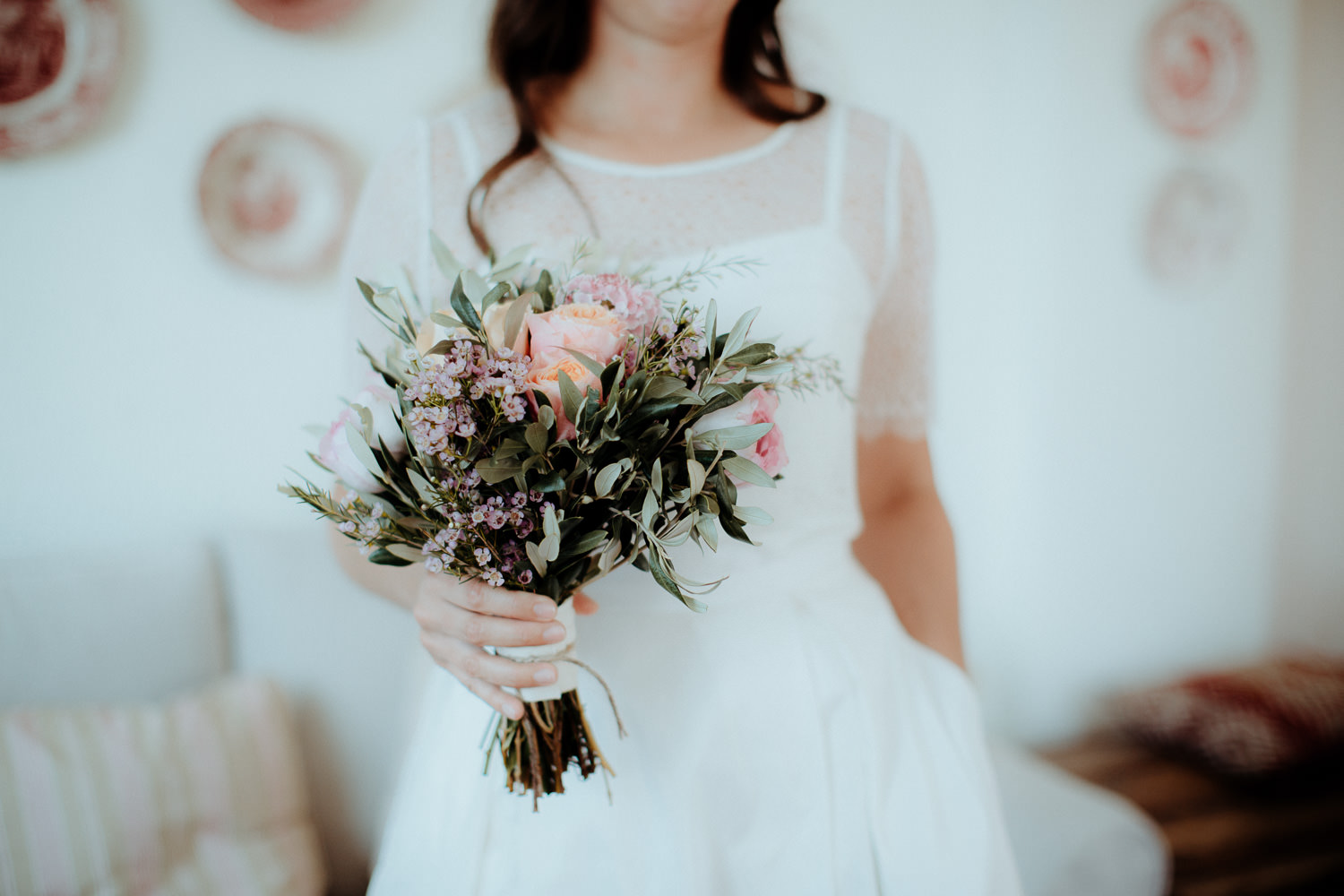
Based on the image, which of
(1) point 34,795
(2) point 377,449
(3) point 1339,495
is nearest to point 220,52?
(2) point 377,449

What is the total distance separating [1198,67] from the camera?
1.68 meters

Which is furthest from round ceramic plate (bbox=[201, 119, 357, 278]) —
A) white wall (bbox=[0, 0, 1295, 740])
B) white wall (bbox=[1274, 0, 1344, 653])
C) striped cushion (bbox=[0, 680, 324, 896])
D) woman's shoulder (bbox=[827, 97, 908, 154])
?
white wall (bbox=[1274, 0, 1344, 653])

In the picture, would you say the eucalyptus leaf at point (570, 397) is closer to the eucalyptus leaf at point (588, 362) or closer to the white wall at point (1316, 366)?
the eucalyptus leaf at point (588, 362)

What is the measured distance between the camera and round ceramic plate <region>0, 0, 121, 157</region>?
0.98 m

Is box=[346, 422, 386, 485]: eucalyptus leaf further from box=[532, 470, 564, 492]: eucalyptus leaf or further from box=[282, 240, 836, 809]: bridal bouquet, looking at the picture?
box=[532, 470, 564, 492]: eucalyptus leaf

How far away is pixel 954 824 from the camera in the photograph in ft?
2.62

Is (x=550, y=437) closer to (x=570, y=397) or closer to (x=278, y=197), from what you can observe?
(x=570, y=397)

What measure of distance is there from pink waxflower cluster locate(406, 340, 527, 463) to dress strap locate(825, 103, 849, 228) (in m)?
0.49

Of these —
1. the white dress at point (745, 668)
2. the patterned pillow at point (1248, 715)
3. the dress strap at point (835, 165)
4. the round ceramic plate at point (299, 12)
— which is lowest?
the patterned pillow at point (1248, 715)

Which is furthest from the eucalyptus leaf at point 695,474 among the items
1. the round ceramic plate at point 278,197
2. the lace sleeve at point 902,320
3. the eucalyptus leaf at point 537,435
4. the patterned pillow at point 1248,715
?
the patterned pillow at point 1248,715

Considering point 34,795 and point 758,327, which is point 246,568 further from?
point 758,327

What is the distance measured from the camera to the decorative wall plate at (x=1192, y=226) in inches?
67.9

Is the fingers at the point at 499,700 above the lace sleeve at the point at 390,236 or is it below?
below

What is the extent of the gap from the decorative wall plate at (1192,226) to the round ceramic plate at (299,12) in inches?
66.4
